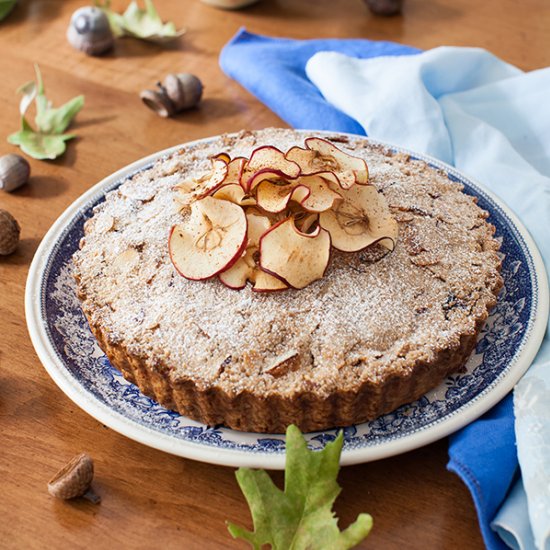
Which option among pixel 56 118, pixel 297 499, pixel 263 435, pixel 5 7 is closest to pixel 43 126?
pixel 56 118

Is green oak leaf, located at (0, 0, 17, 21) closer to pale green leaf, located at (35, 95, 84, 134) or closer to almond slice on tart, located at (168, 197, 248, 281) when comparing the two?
pale green leaf, located at (35, 95, 84, 134)

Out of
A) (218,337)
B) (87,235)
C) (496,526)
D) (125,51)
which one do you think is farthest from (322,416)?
(125,51)

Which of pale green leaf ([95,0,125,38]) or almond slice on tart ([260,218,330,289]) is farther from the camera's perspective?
pale green leaf ([95,0,125,38])

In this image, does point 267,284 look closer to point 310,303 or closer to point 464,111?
point 310,303

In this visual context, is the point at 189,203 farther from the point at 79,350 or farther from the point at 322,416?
the point at 322,416

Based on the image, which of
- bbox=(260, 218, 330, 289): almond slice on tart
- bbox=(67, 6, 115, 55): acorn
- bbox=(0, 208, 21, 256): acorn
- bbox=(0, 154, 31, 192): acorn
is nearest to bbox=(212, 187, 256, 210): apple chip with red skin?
bbox=(260, 218, 330, 289): almond slice on tart
